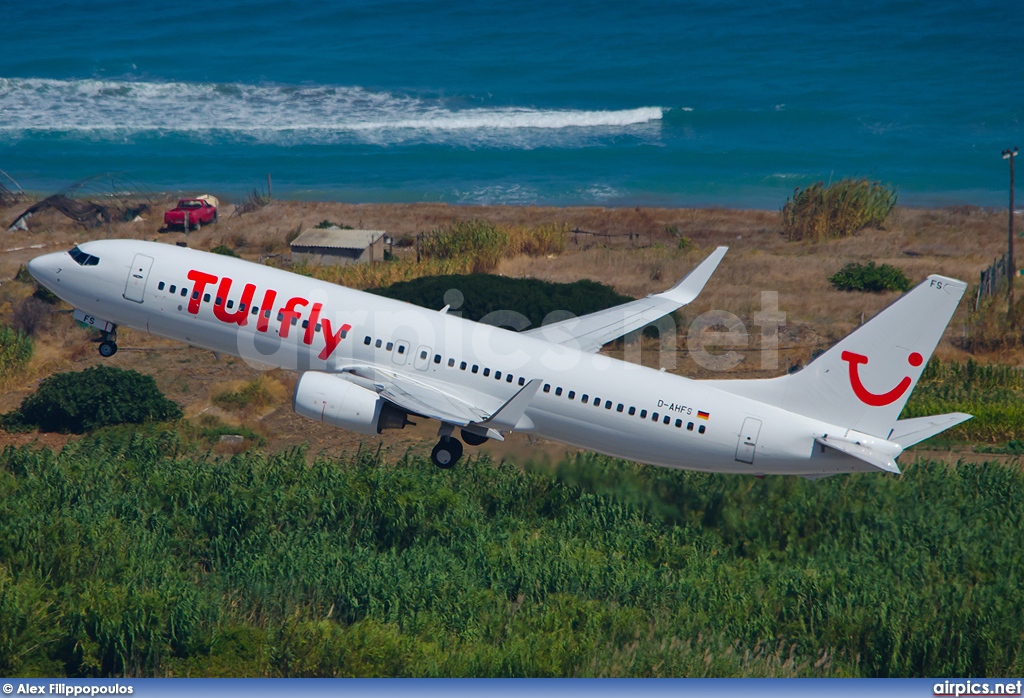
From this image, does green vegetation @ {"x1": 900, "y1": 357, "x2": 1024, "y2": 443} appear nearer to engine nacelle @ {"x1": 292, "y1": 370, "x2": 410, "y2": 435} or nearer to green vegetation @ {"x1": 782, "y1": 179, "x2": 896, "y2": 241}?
engine nacelle @ {"x1": 292, "y1": 370, "x2": 410, "y2": 435}

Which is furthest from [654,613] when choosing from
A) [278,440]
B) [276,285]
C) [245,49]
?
[245,49]

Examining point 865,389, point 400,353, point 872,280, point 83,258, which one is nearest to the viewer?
point 865,389

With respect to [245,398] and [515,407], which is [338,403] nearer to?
[515,407]

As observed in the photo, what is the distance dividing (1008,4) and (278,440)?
508 feet

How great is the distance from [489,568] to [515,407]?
5.92 metres

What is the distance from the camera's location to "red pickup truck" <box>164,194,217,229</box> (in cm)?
8031

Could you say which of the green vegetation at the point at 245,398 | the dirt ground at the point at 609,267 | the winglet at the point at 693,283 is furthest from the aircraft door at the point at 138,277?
the winglet at the point at 693,283

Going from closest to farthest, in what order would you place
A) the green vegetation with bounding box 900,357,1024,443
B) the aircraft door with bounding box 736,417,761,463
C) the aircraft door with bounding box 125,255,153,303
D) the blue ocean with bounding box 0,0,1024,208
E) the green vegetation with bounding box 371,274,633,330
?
the aircraft door with bounding box 736,417,761,463 → the aircraft door with bounding box 125,255,153,303 → the green vegetation with bounding box 900,357,1024,443 → the green vegetation with bounding box 371,274,633,330 → the blue ocean with bounding box 0,0,1024,208

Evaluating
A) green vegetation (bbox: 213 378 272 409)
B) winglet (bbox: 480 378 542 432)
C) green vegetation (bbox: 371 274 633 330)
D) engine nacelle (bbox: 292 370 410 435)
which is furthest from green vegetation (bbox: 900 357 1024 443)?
green vegetation (bbox: 213 378 272 409)

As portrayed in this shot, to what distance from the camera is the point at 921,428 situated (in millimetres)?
31984

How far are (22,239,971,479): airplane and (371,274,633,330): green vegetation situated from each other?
650 inches

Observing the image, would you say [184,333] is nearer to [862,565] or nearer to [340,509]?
[340,509]

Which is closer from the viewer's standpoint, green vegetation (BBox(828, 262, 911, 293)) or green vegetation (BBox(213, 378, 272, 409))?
green vegetation (BBox(213, 378, 272, 409))

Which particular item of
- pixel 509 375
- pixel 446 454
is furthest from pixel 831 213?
pixel 446 454
